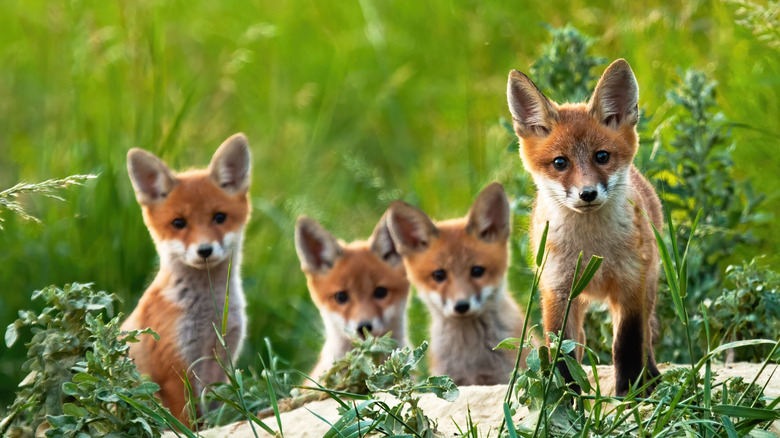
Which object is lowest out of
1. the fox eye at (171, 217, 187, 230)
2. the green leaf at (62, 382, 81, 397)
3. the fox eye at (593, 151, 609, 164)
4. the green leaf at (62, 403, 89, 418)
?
the green leaf at (62, 403, 89, 418)

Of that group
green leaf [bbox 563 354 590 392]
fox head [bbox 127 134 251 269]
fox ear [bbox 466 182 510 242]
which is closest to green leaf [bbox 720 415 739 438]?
green leaf [bbox 563 354 590 392]

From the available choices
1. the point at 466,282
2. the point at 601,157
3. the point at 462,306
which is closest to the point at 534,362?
the point at 601,157

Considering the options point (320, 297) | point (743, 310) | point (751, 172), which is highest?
point (751, 172)

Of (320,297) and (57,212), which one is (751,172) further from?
(57,212)

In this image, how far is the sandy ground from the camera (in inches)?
124

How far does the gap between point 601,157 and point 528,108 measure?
33cm

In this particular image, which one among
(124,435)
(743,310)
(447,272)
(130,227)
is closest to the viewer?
(124,435)

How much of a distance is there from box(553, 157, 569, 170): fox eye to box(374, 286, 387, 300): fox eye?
2.25m

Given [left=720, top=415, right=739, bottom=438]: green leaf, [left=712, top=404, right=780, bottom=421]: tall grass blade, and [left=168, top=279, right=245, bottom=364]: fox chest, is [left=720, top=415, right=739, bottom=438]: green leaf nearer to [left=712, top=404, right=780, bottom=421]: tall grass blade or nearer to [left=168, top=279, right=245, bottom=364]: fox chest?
[left=712, top=404, right=780, bottom=421]: tall grass blade

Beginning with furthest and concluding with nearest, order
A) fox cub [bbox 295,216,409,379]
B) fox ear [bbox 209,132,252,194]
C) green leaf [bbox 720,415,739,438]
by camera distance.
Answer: fox cub [bbox 295,216,409,379]
fox ear [bbox 209,132,252,194]
green leaf [bbox 720,415,739,438]

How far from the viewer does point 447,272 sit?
4.96 m

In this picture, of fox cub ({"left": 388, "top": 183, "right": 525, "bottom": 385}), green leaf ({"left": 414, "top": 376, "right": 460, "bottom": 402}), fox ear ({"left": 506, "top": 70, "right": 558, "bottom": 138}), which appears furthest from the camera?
fox cub ({"left": 388, "top": 183, "right": 525, "bottom": 385})

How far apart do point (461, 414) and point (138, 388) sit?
113 cm

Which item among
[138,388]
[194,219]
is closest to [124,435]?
[138,388]
